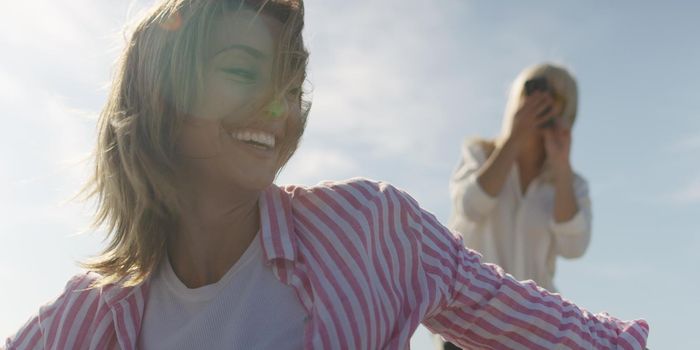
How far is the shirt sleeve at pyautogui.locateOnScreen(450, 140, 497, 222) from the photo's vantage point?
3832 millimetres

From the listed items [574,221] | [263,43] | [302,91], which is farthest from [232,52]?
[574,221]

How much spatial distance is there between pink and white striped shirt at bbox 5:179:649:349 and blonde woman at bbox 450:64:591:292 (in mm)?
2057

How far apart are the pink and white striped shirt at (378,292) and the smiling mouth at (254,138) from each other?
122 millimetres

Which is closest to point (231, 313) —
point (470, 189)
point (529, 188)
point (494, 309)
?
point (494, 309)

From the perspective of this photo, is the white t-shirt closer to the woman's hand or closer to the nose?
the nose

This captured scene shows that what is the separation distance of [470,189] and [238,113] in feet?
7.58

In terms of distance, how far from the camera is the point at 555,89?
4043mm

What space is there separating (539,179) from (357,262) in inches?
103

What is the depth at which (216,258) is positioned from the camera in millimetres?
1765

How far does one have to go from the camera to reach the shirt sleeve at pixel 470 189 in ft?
12.6

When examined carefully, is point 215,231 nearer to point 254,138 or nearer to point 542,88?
point 254,138

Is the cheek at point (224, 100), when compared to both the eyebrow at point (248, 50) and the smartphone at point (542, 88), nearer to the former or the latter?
the eyebrow at point (248, 50)

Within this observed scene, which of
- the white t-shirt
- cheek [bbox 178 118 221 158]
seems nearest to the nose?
cheek [bbox 178 118 221 158]

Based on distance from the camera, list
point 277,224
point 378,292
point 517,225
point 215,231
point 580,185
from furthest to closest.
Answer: point 580,185 < point 517,225 < point 215,231 < point 277,224 < point 378,292
